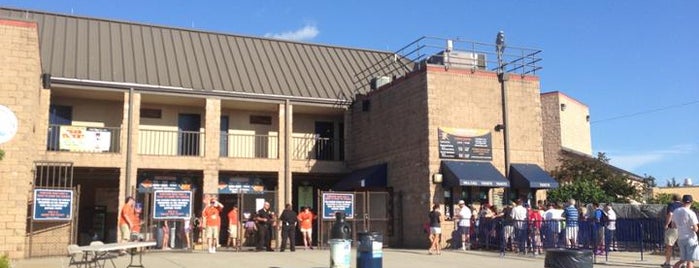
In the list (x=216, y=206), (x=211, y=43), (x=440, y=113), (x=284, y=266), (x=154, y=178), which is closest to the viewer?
(x=284, y=266)

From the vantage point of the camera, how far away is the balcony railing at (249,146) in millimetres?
25938

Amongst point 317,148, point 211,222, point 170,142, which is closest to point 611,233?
point 211,222

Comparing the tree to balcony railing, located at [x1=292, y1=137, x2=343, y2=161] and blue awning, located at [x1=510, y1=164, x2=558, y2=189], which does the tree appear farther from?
balcony railing, located at [x1=292, y1=137, x2=343, y2=161]

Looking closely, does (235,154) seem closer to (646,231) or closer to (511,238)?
(511,238)

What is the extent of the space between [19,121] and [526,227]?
41.9 feet

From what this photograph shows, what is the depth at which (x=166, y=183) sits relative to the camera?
971 inches

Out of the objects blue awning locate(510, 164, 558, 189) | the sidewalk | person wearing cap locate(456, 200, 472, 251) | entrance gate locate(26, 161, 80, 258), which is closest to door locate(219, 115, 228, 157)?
the sidewalk

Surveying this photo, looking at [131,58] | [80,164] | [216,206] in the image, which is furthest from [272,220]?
[131,58]

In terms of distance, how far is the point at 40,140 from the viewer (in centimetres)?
2153

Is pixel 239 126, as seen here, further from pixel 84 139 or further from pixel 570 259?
pixel 570 259

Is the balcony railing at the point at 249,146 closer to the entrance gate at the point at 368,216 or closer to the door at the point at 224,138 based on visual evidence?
the door at the point at 224,138

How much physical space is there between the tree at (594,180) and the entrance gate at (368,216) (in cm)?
751

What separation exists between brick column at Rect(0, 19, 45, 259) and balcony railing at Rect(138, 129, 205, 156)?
7304mm

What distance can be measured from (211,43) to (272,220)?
10408 millimetres
